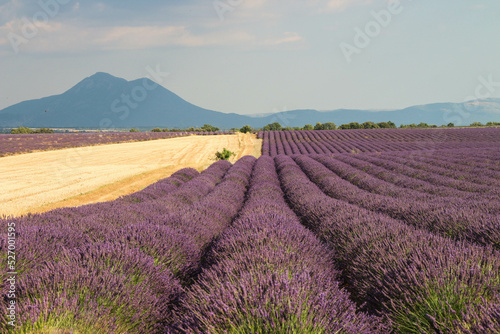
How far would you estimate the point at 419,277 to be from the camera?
2029 millimetres

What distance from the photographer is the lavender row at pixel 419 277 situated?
1.69 metres

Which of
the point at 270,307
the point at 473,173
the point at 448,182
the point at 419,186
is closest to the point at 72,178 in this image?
the point at 419,186

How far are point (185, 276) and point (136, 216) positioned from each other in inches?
84.4

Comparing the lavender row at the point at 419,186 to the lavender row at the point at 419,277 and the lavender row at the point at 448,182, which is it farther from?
the lavender row at the point at 419,277

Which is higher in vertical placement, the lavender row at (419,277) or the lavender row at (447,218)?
the lavender row at (419,277)

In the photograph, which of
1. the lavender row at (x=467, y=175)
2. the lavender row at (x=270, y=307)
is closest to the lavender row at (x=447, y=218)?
the lavender row at (x=270, y=307)

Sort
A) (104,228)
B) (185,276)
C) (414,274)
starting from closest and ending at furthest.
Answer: (414,274)
(185,276)
(104,228)

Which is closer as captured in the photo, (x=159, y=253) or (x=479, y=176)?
(x=159, y=253)

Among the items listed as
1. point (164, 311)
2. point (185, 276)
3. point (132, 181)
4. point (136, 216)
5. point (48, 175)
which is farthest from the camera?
point (48, 175)

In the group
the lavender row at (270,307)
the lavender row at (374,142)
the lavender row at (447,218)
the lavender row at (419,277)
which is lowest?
the lavender row at (374,142)

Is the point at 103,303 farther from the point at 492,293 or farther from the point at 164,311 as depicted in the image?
the point at 492,293

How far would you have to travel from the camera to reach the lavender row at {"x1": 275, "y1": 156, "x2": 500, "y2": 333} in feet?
5.54

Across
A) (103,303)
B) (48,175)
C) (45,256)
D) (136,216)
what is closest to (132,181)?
(48,175)

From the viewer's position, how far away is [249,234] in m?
2.84
